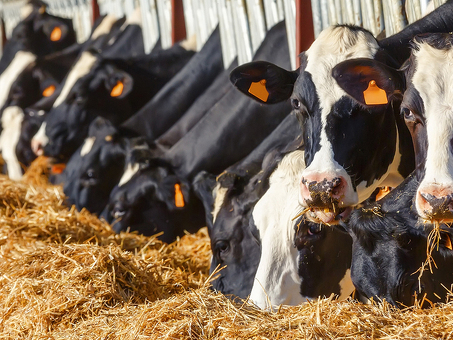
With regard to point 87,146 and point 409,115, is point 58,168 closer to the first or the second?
point 87,146

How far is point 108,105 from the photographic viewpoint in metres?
7.01

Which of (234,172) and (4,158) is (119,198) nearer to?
(234,172)

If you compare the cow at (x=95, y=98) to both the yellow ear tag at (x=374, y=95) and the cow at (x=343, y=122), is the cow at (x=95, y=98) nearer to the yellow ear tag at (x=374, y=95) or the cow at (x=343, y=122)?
the cow at (x=343, y=122)

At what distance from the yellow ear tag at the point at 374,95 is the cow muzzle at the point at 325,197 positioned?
0.40 meters

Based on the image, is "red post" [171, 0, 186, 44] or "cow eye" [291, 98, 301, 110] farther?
"red post" [171, 0, 186, 44]

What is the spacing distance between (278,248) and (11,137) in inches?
239

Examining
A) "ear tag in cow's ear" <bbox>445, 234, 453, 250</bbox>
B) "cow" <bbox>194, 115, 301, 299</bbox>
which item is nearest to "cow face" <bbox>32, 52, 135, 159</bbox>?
"cow" <bbox>194, 115, 301, 299</bbox>

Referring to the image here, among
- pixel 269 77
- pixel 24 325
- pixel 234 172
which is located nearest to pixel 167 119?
pixel 234 172

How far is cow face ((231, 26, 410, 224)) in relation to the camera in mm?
2855

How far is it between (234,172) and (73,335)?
1668 mm

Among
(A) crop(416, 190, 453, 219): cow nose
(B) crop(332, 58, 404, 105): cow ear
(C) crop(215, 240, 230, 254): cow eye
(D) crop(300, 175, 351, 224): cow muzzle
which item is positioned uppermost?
(B) crop(332, 58, 404, 105): cow ear

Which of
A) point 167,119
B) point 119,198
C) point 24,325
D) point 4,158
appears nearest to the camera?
point 24,325

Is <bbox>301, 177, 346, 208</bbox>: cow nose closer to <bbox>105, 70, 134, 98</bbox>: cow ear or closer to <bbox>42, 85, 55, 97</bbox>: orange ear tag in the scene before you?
<bbox>105, 70, 134, 98</bbox>: cow ear

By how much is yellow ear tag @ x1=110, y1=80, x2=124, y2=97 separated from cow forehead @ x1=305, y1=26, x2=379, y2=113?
378cm
